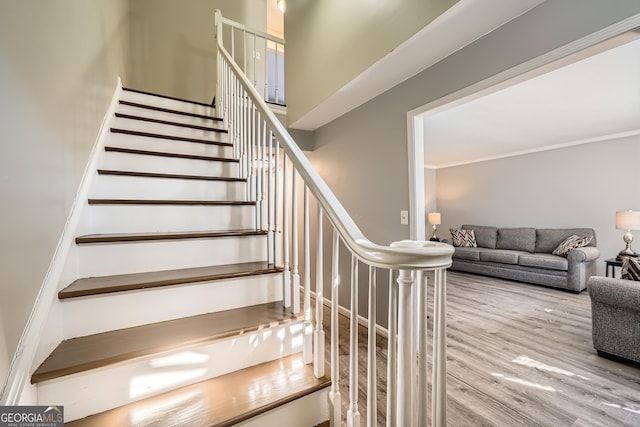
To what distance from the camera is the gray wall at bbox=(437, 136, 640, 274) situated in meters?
4.30

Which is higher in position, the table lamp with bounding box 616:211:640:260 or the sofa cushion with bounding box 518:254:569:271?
the table lamp with bounding box 616:211:640:260

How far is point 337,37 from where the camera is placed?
8.11 feet

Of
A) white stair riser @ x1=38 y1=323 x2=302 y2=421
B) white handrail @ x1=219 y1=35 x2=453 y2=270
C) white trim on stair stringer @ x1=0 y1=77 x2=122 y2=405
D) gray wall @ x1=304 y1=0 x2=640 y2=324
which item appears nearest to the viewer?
white handrail @ x1=219 y1=35 x2=453 y2=270

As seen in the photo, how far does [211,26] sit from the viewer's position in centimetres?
399

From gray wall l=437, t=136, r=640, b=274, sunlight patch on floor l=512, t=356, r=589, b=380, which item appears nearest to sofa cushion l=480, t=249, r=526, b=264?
gray wall l=437, t=136, r=640, b=274

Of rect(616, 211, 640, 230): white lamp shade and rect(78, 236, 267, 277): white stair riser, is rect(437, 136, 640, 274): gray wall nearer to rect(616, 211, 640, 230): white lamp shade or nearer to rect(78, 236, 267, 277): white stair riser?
rect(616, 211, 640, 230): white lamp shade

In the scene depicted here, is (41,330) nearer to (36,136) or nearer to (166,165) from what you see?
(36,136)

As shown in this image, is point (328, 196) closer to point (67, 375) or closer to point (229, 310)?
point (229, 310)

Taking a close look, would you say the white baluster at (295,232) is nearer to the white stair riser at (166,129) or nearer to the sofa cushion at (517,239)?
the white stair riser at (166,129)

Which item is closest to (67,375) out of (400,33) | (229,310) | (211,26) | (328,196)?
(229,310)

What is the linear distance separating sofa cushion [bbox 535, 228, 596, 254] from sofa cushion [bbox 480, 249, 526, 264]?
0.40 m

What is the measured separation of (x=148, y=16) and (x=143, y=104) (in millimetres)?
1885

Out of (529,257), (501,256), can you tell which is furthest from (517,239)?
(529,257)

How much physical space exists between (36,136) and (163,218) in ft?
2.37
